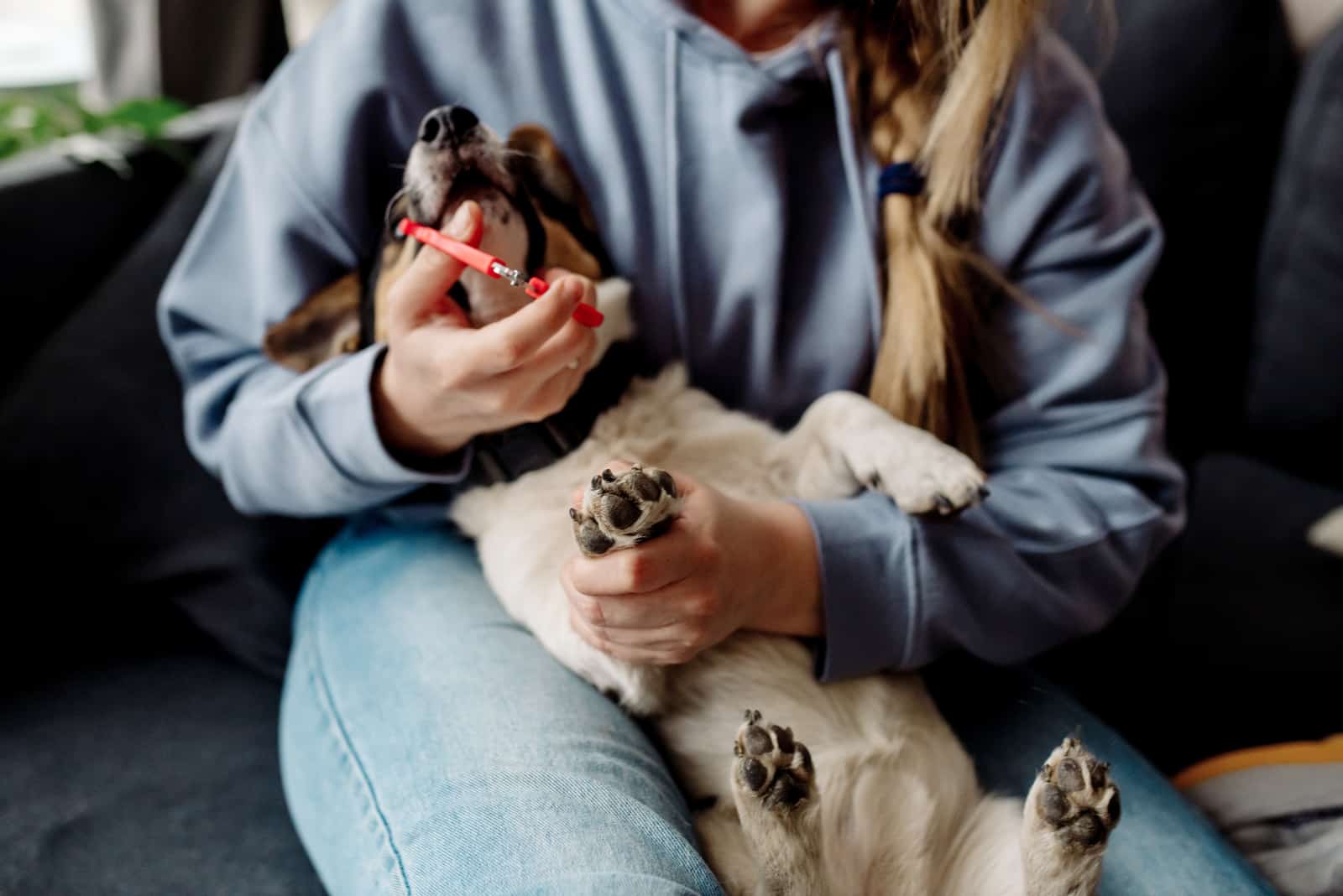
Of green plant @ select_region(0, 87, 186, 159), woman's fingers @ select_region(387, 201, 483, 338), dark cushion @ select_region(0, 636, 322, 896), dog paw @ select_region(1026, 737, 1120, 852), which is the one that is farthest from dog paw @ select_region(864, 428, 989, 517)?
green plant @ select_region(0, 87, 186, 159)

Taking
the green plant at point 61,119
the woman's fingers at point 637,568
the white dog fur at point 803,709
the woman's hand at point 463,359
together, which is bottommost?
the white dog fur at point 803,709

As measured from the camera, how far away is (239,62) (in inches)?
77.7

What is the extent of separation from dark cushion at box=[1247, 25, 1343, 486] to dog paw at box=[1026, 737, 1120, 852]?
1.48m

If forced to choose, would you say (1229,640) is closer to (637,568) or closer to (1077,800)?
(1077,800)

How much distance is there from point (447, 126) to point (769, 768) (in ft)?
2.19

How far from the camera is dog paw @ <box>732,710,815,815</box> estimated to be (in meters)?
0.91

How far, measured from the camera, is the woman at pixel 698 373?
0.94m

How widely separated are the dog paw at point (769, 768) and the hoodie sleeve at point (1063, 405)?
21 centimetres

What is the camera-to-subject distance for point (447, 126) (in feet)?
2.84

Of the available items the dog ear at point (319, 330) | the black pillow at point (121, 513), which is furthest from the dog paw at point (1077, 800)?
the black pillow at point (121, 513)

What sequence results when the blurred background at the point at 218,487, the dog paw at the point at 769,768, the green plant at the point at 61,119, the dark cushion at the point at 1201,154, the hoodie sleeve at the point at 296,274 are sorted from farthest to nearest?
the dark cushion at the point at 1201,154 → the green plant at the point at 61,119 → the blurred background at the point at 218,487 → the hoodie sleeve at the point at 296,274 → the dog paw at the point at 769,768

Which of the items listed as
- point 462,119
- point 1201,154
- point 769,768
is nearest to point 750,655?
point 769,768

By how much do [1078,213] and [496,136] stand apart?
787 millimetres

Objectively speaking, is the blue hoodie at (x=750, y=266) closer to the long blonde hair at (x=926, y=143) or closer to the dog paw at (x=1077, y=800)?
the long blonde hair at (x=926, y=143)
